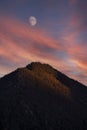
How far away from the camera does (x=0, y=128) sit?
93.8 m

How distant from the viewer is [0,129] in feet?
304

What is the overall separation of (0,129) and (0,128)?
1.08m
